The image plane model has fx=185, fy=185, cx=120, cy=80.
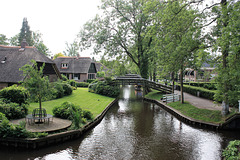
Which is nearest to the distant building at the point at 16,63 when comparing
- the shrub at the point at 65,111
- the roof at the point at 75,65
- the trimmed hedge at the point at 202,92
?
the shrub at the point at 65,111

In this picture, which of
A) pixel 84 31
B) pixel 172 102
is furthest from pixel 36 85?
pixel 84 31

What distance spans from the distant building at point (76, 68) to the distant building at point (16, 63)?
18.3 meters

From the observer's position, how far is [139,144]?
1156cm

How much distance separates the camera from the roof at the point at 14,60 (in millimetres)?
21828

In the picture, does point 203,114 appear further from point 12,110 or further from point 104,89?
point 104,89

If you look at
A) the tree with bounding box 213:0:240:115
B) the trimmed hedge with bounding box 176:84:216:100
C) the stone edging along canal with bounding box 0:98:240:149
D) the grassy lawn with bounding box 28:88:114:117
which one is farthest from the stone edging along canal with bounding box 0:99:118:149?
the trimmed hedge with bounding box 176:84:216:100

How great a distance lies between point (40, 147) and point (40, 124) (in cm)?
218

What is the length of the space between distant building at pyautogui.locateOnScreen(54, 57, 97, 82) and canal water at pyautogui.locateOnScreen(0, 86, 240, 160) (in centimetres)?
3237

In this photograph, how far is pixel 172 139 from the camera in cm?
1264

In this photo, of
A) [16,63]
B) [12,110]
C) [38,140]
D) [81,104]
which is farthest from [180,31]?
[16,63]

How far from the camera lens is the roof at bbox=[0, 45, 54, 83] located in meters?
21.8

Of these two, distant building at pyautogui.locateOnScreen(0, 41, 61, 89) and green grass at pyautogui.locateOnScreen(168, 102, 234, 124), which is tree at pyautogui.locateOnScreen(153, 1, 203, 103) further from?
distant building at pyautogui.locateOnScreen(0, 41, 61, 89)

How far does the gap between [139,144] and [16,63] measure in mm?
19948

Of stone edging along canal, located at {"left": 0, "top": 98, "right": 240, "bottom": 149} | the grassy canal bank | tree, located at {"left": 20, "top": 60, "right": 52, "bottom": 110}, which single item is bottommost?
stone edging along canal, located at {"left": 0, "top": 98, "right": 240, "bottom": 149}
